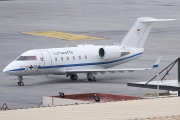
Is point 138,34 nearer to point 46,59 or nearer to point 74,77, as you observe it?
point 74,77

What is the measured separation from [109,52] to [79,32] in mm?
35085

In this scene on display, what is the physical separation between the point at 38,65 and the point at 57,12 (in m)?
65.1

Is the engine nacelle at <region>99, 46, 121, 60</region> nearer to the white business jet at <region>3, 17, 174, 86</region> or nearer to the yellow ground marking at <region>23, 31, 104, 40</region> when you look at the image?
the white business jet at <region>3, 17, 174, 86</region>

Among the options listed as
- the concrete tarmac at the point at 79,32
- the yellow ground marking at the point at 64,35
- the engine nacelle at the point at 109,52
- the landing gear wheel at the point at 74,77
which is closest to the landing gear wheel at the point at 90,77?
the concrete tarmac at the point at 79,32

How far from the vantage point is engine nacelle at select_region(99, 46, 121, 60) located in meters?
68.3

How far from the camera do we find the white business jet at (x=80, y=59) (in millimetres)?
65375

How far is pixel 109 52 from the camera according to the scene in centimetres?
6844

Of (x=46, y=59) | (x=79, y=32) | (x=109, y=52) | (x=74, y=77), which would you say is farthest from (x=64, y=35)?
(x=46, y=59)

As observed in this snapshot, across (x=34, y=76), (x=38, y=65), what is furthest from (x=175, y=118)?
(x=34, y=76)

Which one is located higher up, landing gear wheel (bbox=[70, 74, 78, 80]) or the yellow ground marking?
the yellow ground marking

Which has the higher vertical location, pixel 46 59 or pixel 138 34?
pixel 138 34

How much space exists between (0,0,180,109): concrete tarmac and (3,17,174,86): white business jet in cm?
99

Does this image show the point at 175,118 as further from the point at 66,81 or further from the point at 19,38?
the point at 19,38

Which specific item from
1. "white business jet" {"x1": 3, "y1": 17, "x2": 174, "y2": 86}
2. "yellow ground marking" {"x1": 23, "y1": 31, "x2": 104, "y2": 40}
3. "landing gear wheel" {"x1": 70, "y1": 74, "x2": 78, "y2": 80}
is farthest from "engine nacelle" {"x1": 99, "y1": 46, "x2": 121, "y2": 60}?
"yellow ground marking" {"x1": 23, "y1": 31, "x2": 104, "y2": 40}
